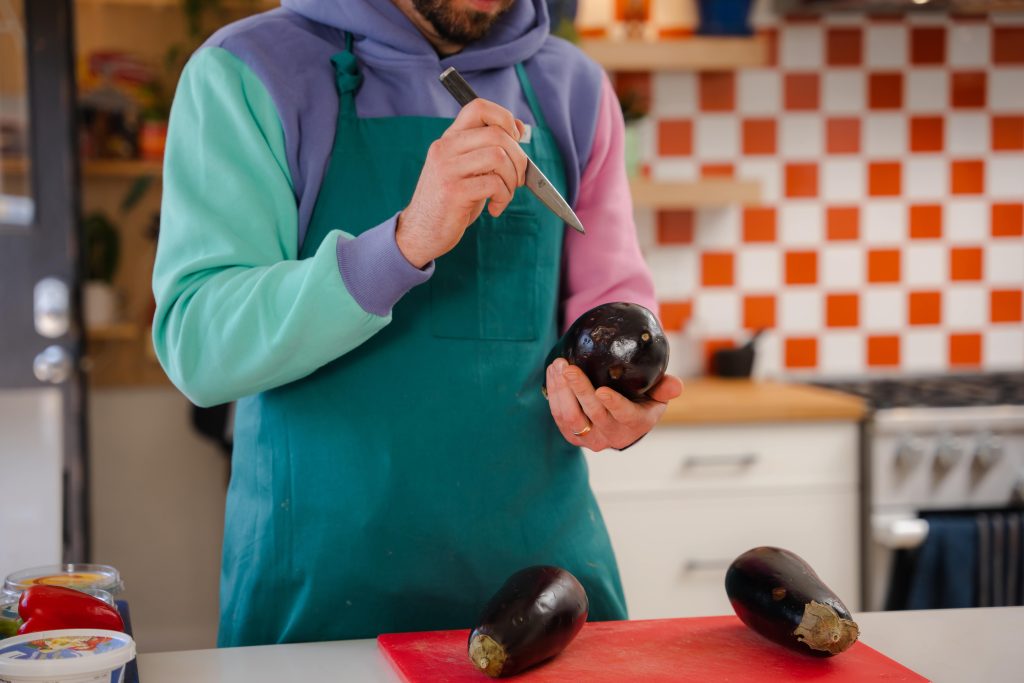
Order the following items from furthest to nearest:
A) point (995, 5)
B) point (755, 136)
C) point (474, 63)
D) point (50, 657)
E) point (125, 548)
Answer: point (125, 548) → point (755, 136) → point (995, 5) → point (474, 63) → point (50, 657)

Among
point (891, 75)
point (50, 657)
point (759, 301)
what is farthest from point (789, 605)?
point (891, 75)

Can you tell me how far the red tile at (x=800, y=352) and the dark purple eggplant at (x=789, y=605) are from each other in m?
2.10

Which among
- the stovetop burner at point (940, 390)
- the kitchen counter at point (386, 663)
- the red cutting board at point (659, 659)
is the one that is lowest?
the kitchen counter at point (386, 663)

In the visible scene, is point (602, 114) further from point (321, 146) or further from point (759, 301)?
point (759, 301)

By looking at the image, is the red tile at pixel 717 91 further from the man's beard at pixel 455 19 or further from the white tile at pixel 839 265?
the man's beard at pixel 455 19

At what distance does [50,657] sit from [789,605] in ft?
1.98

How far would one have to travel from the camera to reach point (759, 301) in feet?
10.2

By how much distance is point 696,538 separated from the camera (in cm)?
253

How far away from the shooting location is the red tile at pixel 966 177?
10.3 ft

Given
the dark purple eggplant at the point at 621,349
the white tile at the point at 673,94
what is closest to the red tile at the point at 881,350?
the white tile at the point at 673,94

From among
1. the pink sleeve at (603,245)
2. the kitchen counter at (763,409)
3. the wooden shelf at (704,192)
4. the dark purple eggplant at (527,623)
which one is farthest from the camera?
the wooden shelf at (704,192)

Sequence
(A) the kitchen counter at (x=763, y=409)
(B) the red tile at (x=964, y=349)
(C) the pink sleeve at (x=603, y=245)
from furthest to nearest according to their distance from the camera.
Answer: (B) the red tile at (x=964, y=349) < (A) the kitchen counter at (x=763, y=409) < (C) the pink sleeve at (x=603, y=245)

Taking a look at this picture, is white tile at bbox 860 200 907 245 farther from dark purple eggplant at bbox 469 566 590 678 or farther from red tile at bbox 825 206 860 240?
dark purple eggplant at bbox 469 566 590 678

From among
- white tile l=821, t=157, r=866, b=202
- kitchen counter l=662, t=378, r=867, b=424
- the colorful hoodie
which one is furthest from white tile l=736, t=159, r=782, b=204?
the colorful hoodie
